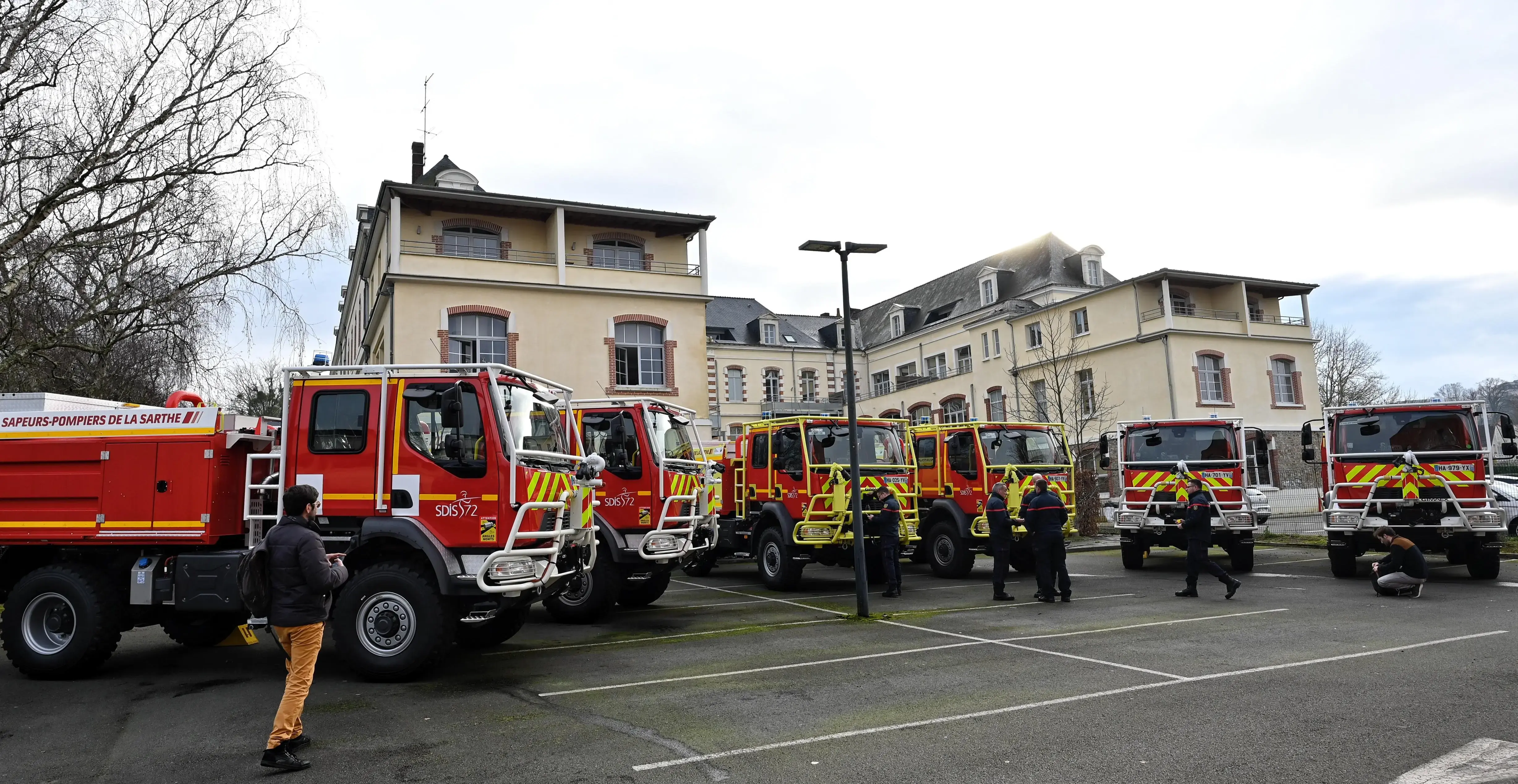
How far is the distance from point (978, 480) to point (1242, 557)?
15.1 ft

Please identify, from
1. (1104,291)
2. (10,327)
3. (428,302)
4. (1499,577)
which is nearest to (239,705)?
(10,327)

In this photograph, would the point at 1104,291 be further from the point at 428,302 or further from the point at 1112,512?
the point at 428,302

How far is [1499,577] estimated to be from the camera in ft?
45.4

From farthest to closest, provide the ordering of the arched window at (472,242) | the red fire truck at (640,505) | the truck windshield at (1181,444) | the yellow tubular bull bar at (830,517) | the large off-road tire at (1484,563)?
the arched window at (472,242), the truck windshield at (1181,444), the yellow tubular bull bar at (830,517), the large off-road tire at (1484,563), the red fire truck at (640,505)

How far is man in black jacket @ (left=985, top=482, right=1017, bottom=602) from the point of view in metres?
12.9

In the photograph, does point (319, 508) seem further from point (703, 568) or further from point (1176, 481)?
point (1176, 481)

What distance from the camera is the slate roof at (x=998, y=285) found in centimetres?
4725

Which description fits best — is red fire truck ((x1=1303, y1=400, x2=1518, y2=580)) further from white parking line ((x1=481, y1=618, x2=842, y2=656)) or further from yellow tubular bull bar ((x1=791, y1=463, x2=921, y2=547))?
white parking line ((x1=481, y1=618, x2=842, y2=656))

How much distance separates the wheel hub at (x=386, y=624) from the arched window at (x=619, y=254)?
68.3 feet

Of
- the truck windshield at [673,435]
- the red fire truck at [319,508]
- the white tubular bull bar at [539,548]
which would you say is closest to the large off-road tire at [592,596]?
the truck windshield at [673,435]

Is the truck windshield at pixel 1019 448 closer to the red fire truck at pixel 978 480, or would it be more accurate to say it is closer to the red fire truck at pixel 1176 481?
the red fire truck at pixel 978 480

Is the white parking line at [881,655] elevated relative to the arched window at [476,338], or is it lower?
lower

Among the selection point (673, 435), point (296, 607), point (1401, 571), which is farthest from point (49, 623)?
point (1401, 571)

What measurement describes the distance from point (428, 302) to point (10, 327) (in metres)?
11.7
